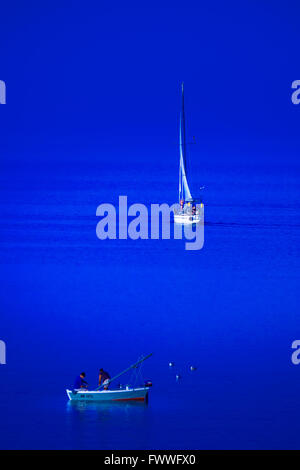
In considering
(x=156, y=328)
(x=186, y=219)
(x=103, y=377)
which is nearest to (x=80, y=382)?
(x=103, y=377)

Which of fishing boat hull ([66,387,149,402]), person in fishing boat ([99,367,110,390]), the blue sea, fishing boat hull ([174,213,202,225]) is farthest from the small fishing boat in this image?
fishing boat hull ([174,213,202,225])

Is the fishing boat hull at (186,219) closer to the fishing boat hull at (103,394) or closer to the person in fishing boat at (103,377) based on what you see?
the person in fishing boat at (103,377)

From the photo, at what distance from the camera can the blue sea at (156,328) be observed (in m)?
17.7

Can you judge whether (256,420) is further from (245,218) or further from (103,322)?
(245,218)

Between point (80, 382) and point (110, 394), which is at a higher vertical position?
point (80, 382)

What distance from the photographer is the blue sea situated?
58.1 ft

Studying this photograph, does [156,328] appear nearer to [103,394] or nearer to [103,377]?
[103,377]

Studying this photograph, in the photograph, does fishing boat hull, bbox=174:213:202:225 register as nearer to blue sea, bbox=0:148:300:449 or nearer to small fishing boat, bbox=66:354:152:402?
blue sea, bbox=0:148:300:449

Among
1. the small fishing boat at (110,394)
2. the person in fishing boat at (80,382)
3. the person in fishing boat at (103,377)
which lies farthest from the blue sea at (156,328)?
the person in fishing boat at (103,377)

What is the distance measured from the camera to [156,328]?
2305 cm

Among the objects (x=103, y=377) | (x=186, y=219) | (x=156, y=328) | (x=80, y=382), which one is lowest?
(x=80, y=382)
